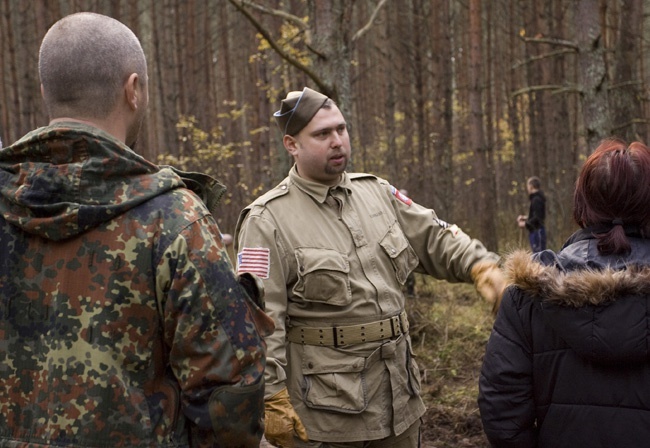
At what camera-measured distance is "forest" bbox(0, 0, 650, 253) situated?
9781 millimetres

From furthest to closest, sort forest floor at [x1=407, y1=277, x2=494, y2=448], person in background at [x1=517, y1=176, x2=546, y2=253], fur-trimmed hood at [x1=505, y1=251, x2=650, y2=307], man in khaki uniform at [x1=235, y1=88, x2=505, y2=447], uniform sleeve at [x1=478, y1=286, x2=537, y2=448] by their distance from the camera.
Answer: person in background at [x1=517, y1=176, x2=546, y2=253]
forest floor at [x1=407, y1=277, x2=494, y2=448]
man in khaki uniform at [x1=235, y1=88, x2=505, y2=447]
uniform sleeve at [x1=478, y1=286, x2=537, y2=448]
fur-trimmed hood at [x1=505, y1=251, x2=650, y2=307]

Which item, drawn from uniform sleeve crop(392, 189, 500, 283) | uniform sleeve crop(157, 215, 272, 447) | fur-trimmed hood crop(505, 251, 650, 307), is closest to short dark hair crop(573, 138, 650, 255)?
fur-trimmed hood crop(505, 251, 650, 307)

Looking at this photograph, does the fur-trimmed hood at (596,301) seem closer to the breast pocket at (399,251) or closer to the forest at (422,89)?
the breast pocket at (399,251)

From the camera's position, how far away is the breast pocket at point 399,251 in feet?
11.0

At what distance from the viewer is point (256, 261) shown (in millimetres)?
3170

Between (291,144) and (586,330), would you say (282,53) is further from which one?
(586,330)

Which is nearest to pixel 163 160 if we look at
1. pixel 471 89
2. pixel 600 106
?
pixel 471 89

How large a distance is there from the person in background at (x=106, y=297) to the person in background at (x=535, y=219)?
13494 mm

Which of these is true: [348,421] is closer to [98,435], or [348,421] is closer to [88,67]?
[98,435]

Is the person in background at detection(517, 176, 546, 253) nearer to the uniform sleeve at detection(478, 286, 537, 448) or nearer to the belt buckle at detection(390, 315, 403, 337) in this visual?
the belt buckle at detection(390, 315, 403, 337)

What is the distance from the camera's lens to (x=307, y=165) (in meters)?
3.41

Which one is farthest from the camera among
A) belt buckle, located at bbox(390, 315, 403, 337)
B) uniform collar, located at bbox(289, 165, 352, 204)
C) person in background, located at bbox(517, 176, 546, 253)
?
person in background, located at bbox(517, 176, 546, 253)

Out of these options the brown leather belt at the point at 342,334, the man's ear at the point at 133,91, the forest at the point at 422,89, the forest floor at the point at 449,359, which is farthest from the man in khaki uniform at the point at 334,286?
the forest at the point at 422,89

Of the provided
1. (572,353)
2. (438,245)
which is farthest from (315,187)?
(572,353)
